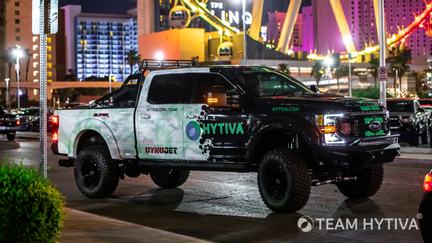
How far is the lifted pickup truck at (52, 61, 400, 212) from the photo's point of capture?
30.4 feet

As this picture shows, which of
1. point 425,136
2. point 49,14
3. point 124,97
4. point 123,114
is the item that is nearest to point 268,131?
point 123,114

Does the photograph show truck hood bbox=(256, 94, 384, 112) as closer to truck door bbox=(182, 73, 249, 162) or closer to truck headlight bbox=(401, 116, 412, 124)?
truck door bbox=(182, 73, 249, 162)

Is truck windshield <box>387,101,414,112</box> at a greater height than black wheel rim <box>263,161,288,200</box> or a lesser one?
greater

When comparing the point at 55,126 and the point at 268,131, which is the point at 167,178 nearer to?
the point at 55,126

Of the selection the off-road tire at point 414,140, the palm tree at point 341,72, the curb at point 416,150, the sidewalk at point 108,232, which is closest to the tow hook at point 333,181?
the sidewalk at point 108,232

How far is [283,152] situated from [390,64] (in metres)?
109

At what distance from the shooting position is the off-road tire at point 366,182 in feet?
34.7

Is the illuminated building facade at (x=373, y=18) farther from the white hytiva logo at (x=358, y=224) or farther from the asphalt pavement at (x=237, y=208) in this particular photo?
the white hytiva logo at (x=358, y=224)

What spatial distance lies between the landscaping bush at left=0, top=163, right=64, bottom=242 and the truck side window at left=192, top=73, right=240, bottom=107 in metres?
4.69

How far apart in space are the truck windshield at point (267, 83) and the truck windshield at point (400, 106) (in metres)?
13.8

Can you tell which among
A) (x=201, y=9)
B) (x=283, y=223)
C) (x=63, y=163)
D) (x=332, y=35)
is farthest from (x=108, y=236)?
(x=332, y=35)

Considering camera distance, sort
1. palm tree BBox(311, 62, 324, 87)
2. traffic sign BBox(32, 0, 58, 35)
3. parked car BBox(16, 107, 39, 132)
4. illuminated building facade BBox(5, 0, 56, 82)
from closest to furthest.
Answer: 1. traffic sign BBox(32, 0, 58, 35)
2. parked car BBox(16, 107, 39, 132)
3. palm tree BBox(311, 62, 324, 87)
4. illuminated building facade BBox(5, 0, 56, 82)

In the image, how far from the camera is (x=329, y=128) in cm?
913

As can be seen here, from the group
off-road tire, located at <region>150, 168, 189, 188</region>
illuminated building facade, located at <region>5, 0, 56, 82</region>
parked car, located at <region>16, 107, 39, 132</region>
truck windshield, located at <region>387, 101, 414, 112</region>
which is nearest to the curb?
truck windshield, located at <region>387, 101, 414, 112</region>
